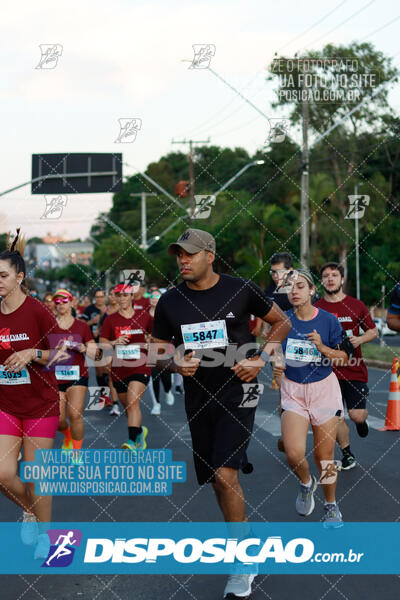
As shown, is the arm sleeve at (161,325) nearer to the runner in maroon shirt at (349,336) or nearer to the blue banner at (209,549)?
the blue banner at (209,549)

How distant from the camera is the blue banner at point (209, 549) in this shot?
185 inches

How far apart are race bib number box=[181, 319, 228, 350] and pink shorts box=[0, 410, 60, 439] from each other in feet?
3.78

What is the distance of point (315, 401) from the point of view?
5.83m

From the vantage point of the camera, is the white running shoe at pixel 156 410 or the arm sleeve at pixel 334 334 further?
the white running shoe at pixel 156 410

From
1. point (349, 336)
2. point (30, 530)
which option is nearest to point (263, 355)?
point (30, 530)

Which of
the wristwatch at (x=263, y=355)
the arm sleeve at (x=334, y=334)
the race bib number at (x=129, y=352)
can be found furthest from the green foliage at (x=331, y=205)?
the wristwatch at (x=263, y=355)

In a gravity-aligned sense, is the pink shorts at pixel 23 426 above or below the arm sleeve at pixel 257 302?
below

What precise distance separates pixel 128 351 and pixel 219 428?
4.40 metres

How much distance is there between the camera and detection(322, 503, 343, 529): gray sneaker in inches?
216

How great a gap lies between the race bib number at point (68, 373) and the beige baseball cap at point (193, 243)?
367cm

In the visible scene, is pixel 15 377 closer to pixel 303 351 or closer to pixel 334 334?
pixel 303 351

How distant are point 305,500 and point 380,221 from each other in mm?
43633

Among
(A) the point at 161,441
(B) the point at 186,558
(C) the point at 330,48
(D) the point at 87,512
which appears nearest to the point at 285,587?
(B) the point at 186,558

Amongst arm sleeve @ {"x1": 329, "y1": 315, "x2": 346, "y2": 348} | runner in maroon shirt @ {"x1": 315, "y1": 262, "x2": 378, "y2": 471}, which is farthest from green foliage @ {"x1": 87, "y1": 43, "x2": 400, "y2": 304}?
arm sleeve @ {"x1": 329, "y1": 315, "x2": 346, "y2": 348}
